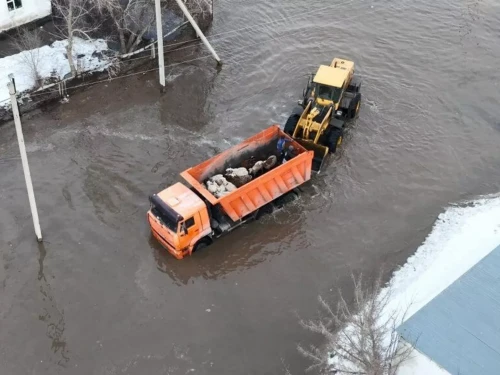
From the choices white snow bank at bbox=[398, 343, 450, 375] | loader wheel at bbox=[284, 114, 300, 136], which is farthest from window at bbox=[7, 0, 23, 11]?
white snow bank at bbox=[398, 343, 450, 375]

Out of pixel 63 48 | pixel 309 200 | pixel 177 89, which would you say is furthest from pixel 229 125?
pixel 63 48

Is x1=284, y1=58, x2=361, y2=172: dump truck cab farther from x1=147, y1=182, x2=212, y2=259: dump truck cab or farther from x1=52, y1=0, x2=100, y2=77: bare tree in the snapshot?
x1=52, y1=0, x2=100, y2=77: bare tree

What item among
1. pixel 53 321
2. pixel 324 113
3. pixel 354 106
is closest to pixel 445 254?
pixel 324 113

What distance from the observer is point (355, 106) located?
23812 millimetres

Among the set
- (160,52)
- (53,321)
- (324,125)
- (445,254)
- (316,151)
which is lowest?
(53,321)

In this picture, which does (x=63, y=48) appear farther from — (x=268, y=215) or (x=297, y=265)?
(x=297, y=265)

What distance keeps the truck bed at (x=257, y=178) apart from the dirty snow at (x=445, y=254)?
4886 mm

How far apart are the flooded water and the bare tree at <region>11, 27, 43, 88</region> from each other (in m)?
2.09

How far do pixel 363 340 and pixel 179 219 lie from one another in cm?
681

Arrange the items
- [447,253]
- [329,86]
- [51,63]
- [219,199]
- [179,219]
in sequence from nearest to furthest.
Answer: [179,219]
[219,199]
[447,253]
[329,86]
[51,63]

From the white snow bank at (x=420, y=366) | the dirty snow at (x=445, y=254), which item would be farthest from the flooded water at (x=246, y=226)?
the white snow bank at (x=420, y=366)

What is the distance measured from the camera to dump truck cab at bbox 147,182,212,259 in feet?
56.3

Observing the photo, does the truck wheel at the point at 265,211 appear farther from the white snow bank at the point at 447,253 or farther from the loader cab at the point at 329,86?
the loader cab at the point at 329,86

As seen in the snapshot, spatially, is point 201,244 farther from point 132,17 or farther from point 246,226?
point 132,17
